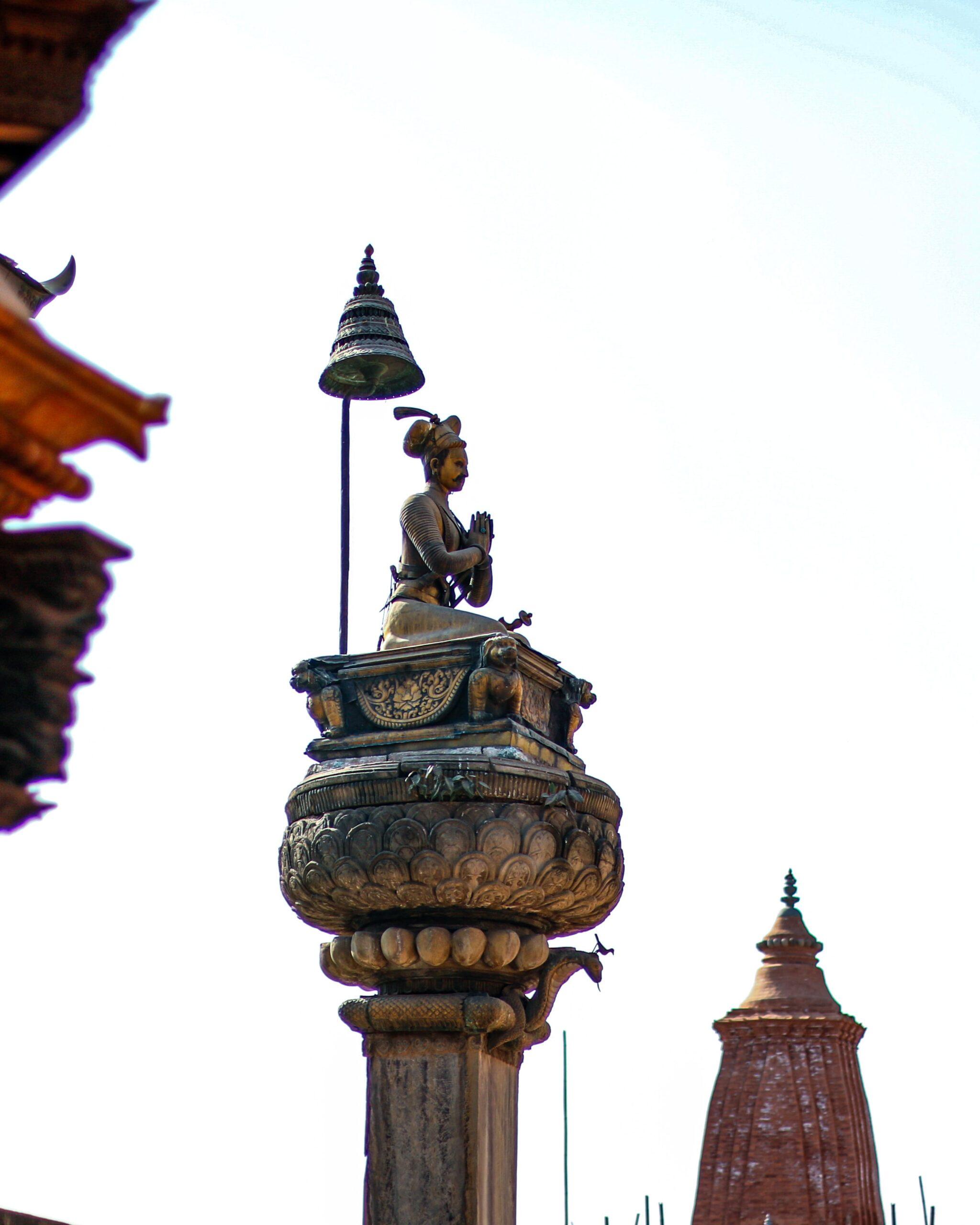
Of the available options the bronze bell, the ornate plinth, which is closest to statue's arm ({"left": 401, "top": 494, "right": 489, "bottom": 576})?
the ornate plinth

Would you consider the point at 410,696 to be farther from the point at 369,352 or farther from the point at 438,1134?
the point at 369,352

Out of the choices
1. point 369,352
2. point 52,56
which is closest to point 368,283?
point 369,352

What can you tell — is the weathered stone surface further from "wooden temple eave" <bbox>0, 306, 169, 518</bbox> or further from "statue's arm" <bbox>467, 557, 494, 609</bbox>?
"wooden temple eave" <bbox>0, 306, 169, 518</bbox>

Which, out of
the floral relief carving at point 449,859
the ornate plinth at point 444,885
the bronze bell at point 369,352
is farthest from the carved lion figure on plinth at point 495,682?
the bronze bell at point 369,352

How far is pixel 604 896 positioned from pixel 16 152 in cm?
646

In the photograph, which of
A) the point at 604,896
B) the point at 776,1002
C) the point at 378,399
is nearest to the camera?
the point at 604,896

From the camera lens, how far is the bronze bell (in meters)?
12.1

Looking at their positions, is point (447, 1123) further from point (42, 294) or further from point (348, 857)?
point (42, 294)

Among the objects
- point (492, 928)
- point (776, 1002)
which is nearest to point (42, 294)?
point (492, 928)

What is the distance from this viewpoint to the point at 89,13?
4.23 m

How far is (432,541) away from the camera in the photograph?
1080cm

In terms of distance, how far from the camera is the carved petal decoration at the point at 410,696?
33.1ft

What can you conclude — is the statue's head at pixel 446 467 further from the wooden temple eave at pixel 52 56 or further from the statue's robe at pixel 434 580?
the wooden temple eave at pixel 52 56

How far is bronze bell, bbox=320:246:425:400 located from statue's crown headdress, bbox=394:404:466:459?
2.73 feet
